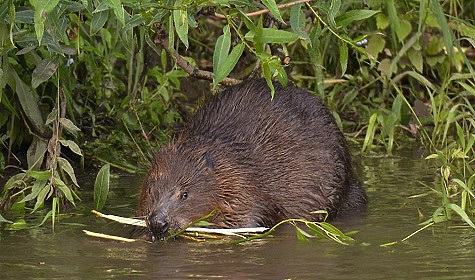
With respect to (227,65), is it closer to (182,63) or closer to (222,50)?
(222,50)

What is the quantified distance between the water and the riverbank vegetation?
171 mm

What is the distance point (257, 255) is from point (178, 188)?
766mm

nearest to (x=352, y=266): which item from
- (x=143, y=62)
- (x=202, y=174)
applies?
(x=202, y=174)

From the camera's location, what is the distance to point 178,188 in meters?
5.42

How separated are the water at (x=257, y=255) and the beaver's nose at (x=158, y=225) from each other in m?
0.06

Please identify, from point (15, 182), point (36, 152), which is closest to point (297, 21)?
point (15, 182)

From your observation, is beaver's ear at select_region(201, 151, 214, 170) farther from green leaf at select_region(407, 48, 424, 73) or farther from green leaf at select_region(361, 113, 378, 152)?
green leaf at select_region(407, 48, 424, 73)

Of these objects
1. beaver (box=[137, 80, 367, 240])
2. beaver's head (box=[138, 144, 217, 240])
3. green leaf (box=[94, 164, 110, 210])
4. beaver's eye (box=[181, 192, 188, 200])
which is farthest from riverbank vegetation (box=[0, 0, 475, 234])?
beaver's eye (box=[181, 192, 188, 200])

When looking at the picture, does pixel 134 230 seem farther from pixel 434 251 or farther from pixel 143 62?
pixel 143 62

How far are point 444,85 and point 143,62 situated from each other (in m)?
1.86

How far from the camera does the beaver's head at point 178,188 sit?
17.4 ft

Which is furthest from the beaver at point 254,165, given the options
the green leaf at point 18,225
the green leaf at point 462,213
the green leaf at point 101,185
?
the green leaf at point 462,213

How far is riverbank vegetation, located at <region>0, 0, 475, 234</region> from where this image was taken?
4980mm

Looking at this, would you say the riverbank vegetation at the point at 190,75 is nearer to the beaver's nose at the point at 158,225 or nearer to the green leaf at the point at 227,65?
the green leaf at the point at 227,65
